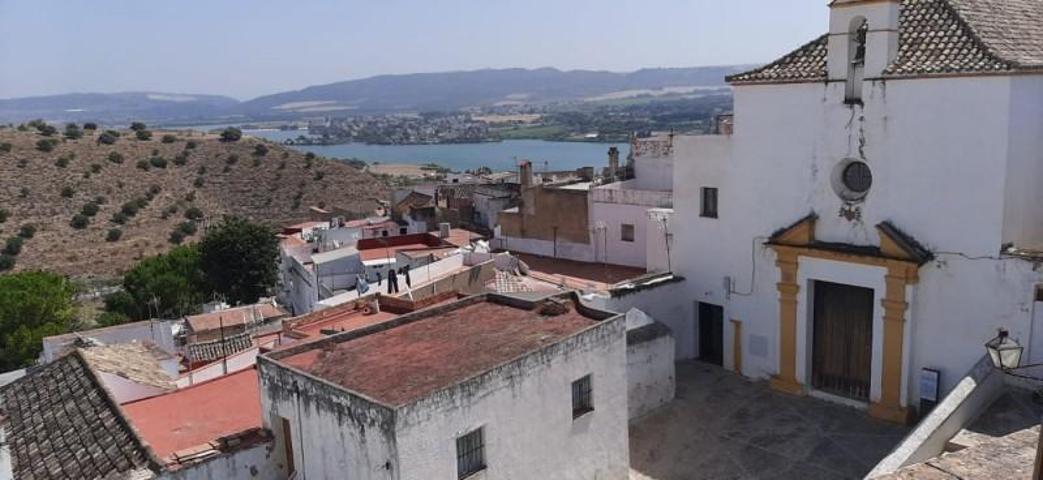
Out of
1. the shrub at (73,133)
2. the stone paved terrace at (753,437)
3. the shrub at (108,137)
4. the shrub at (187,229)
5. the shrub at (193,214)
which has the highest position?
the shrub at (73,133)

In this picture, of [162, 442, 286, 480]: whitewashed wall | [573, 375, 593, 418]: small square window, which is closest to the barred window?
[573, 375, 593, 418]: small square window

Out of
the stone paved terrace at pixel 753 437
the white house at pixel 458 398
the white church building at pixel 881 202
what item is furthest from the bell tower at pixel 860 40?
the white house at pixel 458 398

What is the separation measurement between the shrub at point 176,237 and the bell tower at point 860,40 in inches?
1981

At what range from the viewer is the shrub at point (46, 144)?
213ft

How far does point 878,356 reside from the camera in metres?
16.1

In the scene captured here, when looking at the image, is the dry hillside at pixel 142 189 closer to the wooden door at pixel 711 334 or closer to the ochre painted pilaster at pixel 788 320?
the wooden door at pixel 711 334

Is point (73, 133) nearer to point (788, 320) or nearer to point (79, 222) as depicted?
point (79, 222)

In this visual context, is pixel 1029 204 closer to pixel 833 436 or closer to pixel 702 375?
pixel 833 436

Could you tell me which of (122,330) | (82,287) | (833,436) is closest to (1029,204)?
(833,436)

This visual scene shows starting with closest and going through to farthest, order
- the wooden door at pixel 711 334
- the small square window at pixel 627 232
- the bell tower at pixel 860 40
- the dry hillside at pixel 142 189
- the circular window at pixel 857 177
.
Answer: the bell tower at pixel 860 40, the circular window at pixel 857 177, the wooden door at pixel 711 334, the small square window at pixel 627 232, the dry hillside at pixel 142 189

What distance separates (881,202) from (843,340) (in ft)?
9.78

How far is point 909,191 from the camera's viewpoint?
50.6 feet

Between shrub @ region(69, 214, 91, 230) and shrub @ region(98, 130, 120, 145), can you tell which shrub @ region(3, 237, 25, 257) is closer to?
shrub @ region(69, 214, 91, 230)

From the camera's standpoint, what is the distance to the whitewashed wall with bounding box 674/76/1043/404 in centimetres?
1431
